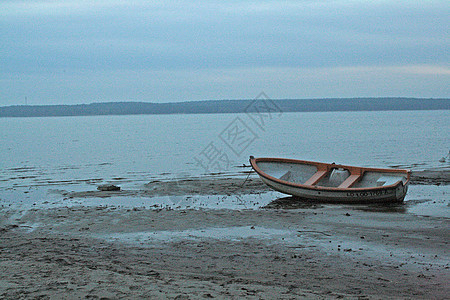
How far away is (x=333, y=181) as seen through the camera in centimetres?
1736

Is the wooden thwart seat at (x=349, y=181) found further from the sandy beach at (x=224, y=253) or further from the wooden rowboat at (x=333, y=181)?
the sandy beach at (x=224, y=253)

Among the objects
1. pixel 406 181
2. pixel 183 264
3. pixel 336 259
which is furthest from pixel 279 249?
pixel 406 181

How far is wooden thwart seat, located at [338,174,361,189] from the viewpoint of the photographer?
1634cm

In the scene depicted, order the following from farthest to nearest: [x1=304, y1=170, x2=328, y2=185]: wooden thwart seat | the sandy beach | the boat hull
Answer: [x1=304, y1=170, x2=328, y2=185]: wooden thwart seat, the boat hull, the sandy beach

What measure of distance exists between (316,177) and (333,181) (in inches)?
24.6

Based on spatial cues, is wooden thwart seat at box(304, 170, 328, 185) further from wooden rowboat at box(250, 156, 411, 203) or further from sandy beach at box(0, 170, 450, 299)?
sandy beach at box(0, 170, 450, 299)

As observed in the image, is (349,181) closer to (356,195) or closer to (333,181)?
(333,181)

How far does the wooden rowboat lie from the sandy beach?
580mm

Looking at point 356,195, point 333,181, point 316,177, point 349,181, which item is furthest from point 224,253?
point 333,181

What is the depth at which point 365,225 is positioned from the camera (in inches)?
472

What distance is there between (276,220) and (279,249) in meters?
3.02

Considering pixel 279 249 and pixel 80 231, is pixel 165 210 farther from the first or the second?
pixel 279 249

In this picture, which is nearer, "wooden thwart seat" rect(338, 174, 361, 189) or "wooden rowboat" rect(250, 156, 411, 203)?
"wooden rowboat" rect(250, 156, 411, 203)

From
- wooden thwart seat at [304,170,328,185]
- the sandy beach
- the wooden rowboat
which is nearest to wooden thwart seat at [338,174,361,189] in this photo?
the wooden rowboat
